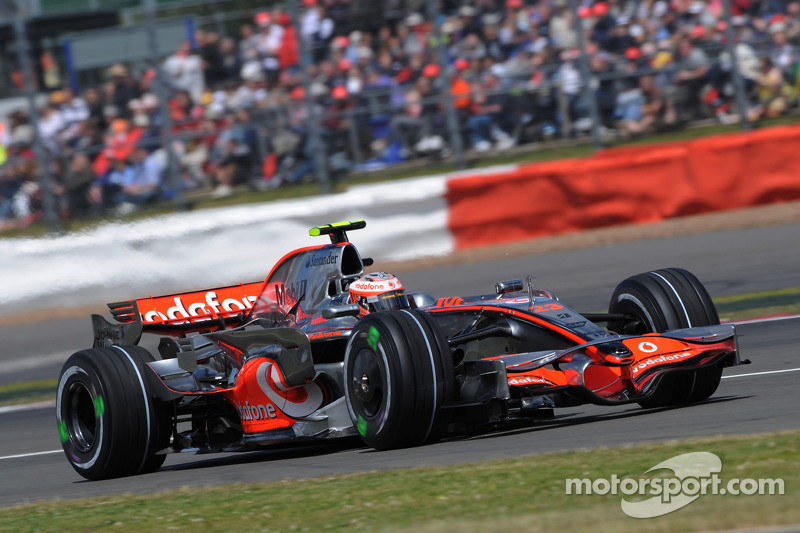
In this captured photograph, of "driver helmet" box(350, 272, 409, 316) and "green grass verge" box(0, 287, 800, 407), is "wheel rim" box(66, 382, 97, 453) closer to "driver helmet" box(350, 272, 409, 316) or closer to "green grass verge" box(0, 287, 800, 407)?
"driver helmet" box(350, 272, 409, 316)

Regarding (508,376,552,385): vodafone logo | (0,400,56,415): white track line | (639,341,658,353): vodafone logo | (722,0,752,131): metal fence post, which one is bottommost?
(0,400,56,415): white track line

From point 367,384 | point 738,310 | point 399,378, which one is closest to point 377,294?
point 367,384

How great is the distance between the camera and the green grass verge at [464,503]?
5020 millimetres

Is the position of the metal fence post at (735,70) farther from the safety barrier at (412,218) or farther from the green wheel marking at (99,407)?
the green wheel marking at (99,407)

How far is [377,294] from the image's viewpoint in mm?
8484

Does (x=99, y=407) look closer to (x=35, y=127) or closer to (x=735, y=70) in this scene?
(x=35, y=127)

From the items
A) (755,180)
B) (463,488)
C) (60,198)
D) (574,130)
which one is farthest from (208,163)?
(463,488)

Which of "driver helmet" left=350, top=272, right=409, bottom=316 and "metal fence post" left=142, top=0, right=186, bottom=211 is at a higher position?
"metal fence post" left=142, top=0, right=186, bottom=211

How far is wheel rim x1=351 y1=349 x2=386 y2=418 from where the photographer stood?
7438 mm

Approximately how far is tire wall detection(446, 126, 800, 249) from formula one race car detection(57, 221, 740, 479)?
7.35m

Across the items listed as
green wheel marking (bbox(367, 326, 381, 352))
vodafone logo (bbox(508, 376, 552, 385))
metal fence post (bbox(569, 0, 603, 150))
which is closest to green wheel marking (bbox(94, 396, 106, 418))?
green wheel marking (bbox(367, 326, 381, 352))

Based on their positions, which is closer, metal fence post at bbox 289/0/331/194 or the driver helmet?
the driver helmet

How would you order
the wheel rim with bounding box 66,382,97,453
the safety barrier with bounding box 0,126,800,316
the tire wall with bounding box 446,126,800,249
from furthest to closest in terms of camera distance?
the safety barrier with bounding box 0,126,800,316, the tire wall with bounding box 446,126,800,249, the wheel rim with bounding box 66,382,97,453

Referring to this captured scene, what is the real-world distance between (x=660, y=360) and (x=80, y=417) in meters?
A: 4.05
